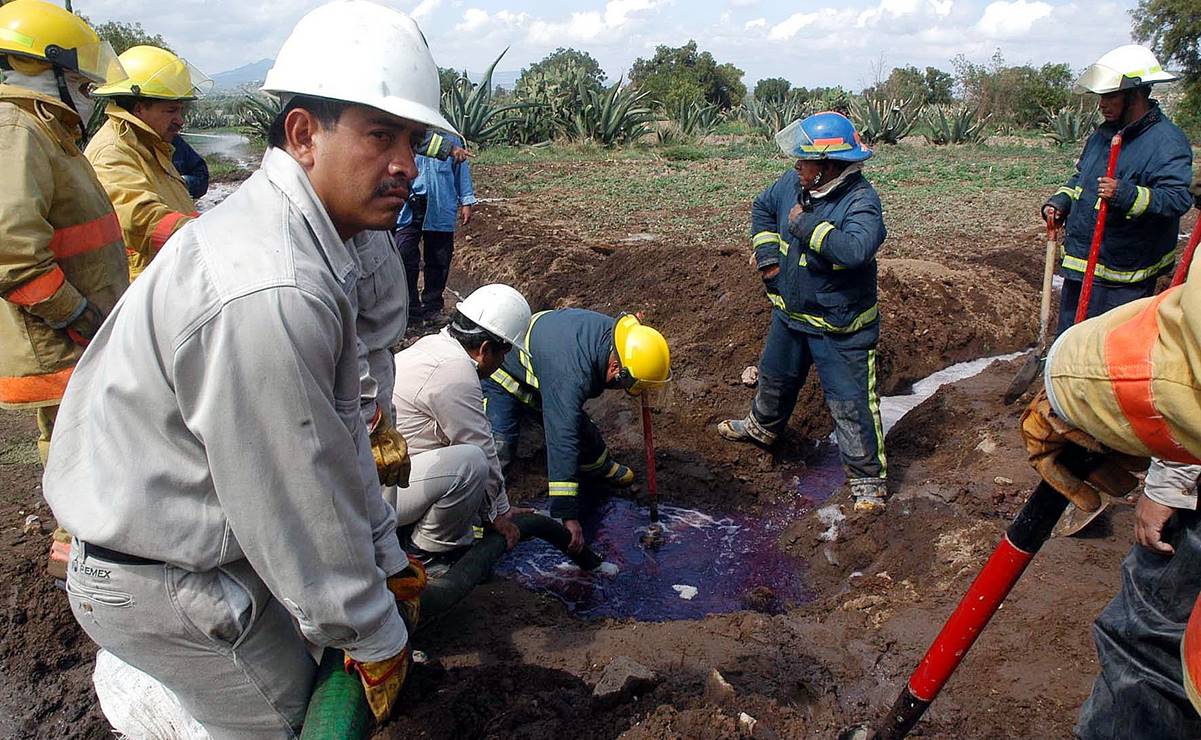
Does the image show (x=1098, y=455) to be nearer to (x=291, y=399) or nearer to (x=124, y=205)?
(x=291, y=399)

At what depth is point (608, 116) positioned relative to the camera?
18.4 m

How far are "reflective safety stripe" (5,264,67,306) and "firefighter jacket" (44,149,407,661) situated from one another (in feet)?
5.16

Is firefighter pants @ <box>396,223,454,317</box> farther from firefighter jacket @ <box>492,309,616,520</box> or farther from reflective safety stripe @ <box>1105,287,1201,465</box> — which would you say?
reflective safety stripe @ <box>1105,287,1201,465</box>

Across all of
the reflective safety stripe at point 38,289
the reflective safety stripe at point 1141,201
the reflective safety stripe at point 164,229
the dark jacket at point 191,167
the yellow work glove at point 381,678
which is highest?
the dark jacket at point 191,167

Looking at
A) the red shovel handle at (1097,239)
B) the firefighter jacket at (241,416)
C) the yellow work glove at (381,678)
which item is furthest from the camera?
the red shovel handle at (1097,239)

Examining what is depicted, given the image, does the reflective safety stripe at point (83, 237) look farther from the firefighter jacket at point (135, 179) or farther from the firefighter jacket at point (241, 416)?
the firefighter jacket at point (241, 416)

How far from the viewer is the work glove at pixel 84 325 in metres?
3.02

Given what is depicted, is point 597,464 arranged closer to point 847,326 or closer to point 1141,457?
point 847,326

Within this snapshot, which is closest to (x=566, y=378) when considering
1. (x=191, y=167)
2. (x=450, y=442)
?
(x=450, y=442)

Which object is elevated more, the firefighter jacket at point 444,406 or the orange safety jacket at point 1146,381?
the orange safety jacket at point 1146,381

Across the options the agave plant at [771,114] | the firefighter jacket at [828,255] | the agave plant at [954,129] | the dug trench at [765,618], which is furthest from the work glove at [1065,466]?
the agave plant at [954,129]

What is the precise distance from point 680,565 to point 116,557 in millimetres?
3064

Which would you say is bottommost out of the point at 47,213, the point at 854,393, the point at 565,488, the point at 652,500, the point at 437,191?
the point at 652,500

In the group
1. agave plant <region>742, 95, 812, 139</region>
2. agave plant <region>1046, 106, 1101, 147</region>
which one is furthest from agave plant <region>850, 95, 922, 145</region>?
agave plant <region>1046, 106, 1101, 147</region>
